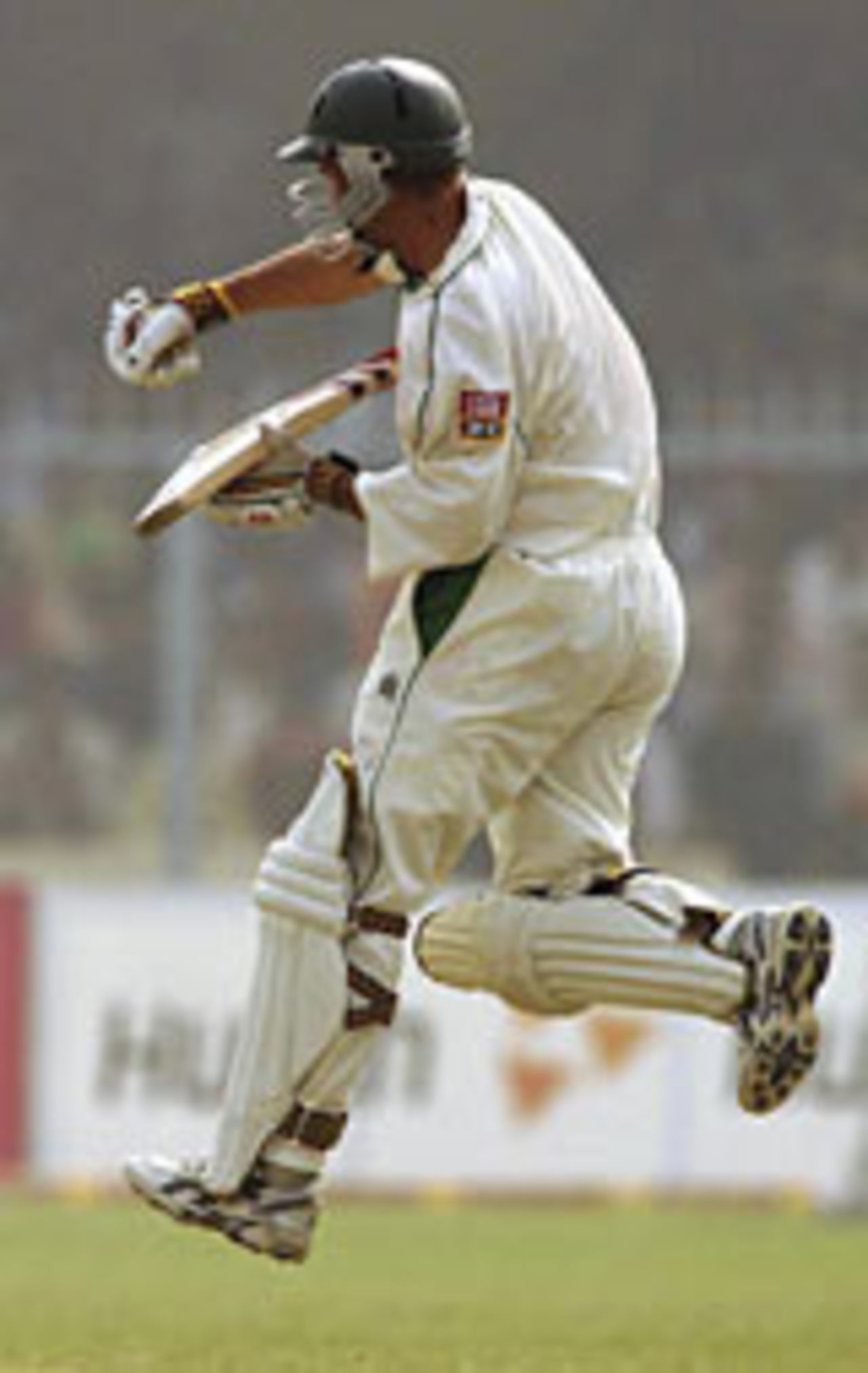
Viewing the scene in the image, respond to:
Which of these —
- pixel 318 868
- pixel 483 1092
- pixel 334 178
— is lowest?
pixel 483 1092

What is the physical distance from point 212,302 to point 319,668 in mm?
8853

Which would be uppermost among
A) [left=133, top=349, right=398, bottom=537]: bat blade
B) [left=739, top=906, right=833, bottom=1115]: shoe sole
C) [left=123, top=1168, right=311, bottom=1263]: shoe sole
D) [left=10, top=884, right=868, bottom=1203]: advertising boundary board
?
[left=133, top=349, right=398, bottom=537]: bat blade

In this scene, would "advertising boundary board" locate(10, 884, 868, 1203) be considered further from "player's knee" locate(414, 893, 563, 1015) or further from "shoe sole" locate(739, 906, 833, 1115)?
"shoe sole" locate(739, 906, 833, 1115)

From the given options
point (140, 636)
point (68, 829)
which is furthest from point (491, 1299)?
point (68, 829)

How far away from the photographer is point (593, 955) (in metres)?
8.20

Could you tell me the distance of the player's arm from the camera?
326 inches

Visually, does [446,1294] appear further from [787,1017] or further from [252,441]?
[252,441]

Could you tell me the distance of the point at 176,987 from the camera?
14602 mm

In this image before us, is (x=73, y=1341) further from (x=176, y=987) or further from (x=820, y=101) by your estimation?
(x=820, y=101)

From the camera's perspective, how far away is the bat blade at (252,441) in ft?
26.1

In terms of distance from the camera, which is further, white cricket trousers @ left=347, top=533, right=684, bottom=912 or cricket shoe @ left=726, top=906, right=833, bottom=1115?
cricket shoe @ left=726, top=906, right=833, bottom=1115

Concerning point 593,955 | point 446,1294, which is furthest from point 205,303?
point 446,1294

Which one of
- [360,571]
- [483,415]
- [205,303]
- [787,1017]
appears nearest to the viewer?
[483,415]

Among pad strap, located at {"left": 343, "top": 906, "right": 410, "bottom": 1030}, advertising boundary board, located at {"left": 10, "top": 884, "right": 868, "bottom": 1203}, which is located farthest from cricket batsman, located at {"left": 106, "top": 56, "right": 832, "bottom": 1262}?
advertising boundary board, located at {"left": 10, "top": 884, "right": 868, "bottom": 1203}
